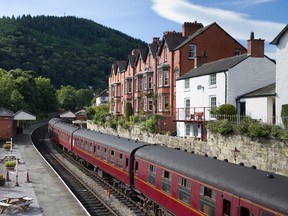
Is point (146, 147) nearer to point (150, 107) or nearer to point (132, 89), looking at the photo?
point (150, 107)

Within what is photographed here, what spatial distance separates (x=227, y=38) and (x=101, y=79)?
13777 centimetres

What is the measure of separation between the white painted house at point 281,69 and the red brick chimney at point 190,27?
23579 mm

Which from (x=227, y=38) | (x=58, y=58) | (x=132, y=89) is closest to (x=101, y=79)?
(x=58, y=58)

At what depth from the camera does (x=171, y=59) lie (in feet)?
139

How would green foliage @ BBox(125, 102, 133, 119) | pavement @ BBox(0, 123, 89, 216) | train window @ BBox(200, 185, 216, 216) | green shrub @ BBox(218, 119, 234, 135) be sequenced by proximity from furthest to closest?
green foliage @ BBox(125, 102, 133, 119)
green shrub @ BBox(218, 119, 234, 135)
pavement @ BBox(0, 123, 89, 216)
train window @ BBox(200, 185, 216, 216)

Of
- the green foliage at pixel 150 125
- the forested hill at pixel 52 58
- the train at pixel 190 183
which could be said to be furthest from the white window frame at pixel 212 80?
the forested hill at pixel 52 58

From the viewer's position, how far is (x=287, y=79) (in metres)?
23.3

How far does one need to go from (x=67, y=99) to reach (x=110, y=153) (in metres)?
117

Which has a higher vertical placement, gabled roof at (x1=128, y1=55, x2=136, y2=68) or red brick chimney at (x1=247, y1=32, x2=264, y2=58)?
gabled roof at (x1=128, y1=55, x2=136, y2=68)

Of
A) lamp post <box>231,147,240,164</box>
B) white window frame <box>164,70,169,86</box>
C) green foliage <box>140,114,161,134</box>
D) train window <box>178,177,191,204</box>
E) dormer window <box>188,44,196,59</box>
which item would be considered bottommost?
train window <box>178,177,191,204</box>

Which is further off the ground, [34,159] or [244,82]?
[244,82]

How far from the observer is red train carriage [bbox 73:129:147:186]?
66.2 feet

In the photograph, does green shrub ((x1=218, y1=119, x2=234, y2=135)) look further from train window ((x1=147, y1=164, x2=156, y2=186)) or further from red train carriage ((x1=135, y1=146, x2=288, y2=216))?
Result: train window ((x1=147, y1=164, x2=156, y2=186))

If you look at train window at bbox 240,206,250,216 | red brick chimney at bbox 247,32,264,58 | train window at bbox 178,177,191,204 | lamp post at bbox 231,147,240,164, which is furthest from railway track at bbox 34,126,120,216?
red brick chimney at bbox 247,32,264,58
